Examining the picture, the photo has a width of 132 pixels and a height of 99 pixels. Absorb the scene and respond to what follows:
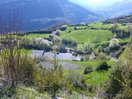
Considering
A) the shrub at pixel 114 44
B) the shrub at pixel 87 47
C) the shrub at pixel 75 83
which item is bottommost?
the shrub at pixel 87 47

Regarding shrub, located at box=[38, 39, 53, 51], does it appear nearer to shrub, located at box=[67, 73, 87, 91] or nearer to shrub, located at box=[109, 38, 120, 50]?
shrub, located at box=[109, 38, 120, 50]

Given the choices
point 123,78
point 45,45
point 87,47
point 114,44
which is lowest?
point 87,47

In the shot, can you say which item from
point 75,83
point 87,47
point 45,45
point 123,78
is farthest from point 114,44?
point 123,78

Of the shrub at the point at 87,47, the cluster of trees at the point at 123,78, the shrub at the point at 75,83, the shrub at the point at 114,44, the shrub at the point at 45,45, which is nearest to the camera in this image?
the cluster of trees at the point at 123,78

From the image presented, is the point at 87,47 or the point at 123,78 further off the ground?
the point at 123,78

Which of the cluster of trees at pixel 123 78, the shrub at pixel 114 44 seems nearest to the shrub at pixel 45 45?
the shrub at pixel 114 44

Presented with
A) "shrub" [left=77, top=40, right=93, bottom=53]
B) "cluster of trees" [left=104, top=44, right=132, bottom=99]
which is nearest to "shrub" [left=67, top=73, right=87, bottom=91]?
"cluster of trees" [left=104, top=44, right=132, bottom=99]

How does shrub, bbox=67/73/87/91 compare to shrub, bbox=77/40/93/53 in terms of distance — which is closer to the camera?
shrub, bbox=67/73/87/91

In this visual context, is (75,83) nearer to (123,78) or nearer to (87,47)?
(123,78)

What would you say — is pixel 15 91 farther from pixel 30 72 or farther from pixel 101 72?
pixel 101 72

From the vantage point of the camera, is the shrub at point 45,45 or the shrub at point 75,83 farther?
the shrub at point 45,45

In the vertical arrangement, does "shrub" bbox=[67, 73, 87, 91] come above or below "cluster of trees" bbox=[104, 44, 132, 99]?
below

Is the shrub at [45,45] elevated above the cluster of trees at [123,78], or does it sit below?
below

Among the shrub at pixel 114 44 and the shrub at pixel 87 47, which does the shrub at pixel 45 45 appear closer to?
the shrub at pixel 87 47
